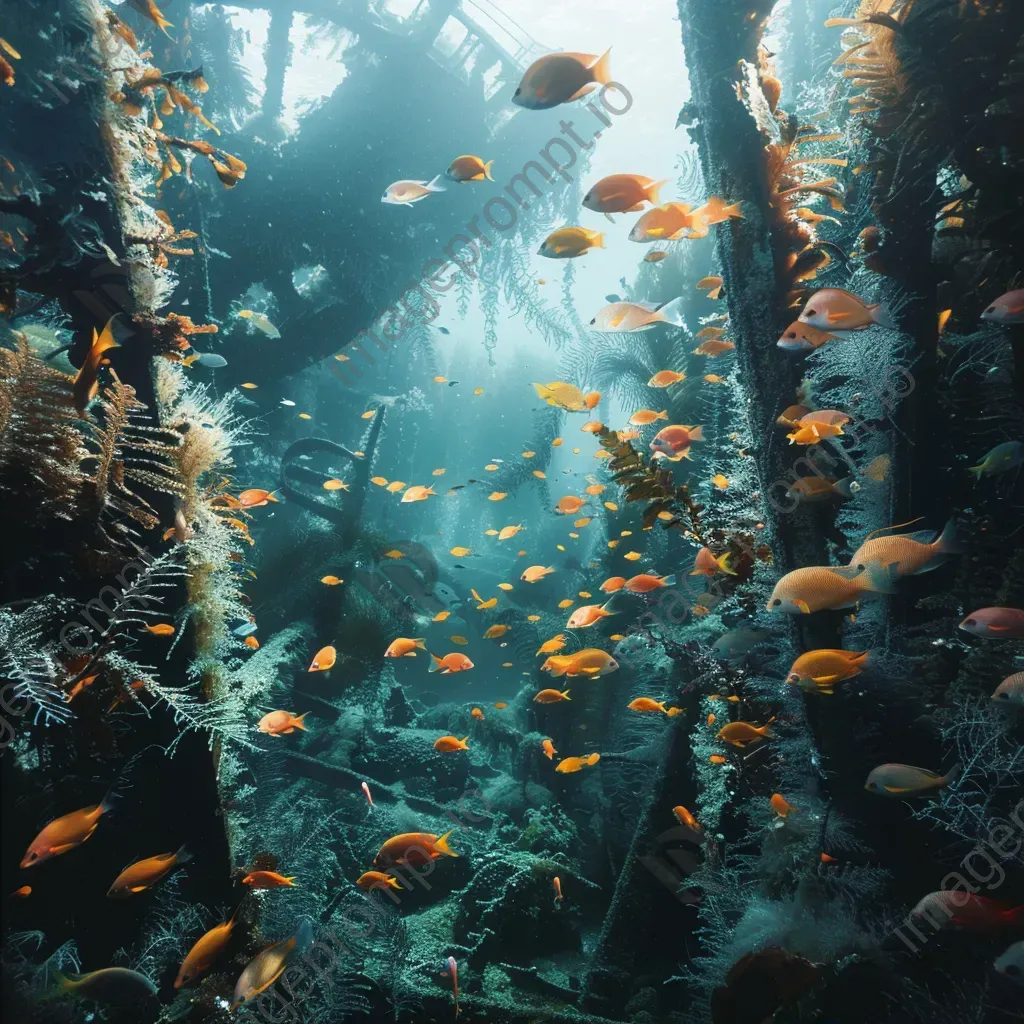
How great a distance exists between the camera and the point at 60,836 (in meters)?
2.51

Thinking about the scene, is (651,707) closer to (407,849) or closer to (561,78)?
(407,849)

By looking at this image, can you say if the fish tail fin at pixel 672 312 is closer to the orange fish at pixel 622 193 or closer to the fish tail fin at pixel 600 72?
the orange fish at pixel 622 193

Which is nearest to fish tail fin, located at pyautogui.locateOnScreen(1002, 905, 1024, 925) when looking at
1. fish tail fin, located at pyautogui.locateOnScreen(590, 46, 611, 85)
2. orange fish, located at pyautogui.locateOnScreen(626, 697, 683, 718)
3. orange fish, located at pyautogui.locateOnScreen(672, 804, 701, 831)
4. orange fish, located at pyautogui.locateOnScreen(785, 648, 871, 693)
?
orange fish, located at pyautogui.locateOnScreen(785, 648, 871, 693)

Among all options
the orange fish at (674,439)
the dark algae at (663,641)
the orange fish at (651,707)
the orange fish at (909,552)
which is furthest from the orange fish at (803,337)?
the orange fish at (651,707)

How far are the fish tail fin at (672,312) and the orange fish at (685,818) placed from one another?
4417 mm

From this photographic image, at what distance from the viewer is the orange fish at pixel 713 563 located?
4063 millimetres

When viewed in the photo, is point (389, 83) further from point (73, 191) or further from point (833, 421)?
point (833, 421)

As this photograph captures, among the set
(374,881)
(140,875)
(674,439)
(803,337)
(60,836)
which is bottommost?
A: (374,881)

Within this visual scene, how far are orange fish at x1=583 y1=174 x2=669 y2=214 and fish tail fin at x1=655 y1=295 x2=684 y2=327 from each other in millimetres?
937

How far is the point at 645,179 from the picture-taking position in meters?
3.78

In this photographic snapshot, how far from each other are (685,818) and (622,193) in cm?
517

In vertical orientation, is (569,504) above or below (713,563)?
above

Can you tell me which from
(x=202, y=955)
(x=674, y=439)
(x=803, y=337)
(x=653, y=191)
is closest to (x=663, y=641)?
(x=674, y=439)

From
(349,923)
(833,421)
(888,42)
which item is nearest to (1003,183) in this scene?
(888,42)
